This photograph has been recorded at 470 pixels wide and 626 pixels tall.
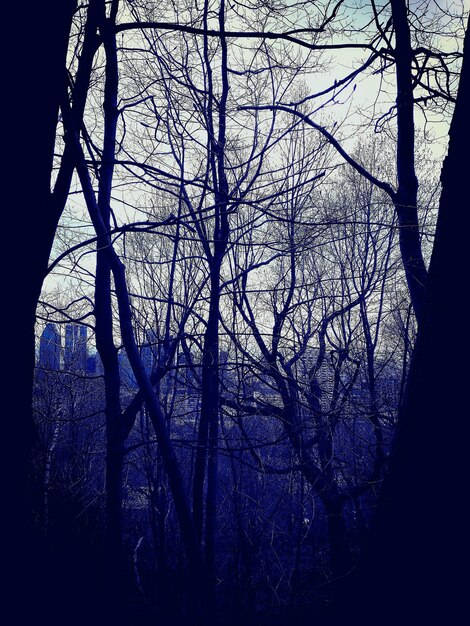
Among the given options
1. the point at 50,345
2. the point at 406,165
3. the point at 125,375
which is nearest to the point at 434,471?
the point at 406,165

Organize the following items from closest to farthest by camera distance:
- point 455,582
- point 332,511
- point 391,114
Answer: point 455,582 → point 391,114 → point 332,511

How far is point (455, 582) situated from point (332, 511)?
367 inches

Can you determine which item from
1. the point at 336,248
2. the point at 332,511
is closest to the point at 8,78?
the point at 332,511

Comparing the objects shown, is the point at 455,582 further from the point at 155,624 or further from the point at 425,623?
the point at 155,624

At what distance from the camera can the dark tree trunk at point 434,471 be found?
1751mm

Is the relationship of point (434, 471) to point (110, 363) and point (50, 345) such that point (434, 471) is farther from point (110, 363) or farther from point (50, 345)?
point (50, 345)

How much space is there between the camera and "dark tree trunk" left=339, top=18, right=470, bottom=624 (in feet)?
5.74

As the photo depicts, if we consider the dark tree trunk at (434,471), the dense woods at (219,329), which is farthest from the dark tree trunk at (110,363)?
the dark tree trunk at (434,471)

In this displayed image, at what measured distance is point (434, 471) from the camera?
5.96 feet

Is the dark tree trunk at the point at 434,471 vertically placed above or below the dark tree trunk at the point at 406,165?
below

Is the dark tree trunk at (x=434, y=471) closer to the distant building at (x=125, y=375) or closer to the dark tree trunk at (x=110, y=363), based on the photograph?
the dark tree trunk at (x=110, y=363)

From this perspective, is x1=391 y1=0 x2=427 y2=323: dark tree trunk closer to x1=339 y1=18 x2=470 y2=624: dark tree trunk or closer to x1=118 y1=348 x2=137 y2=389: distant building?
x1=339 y1=18 x2=470 y2=624: dark tree trunk

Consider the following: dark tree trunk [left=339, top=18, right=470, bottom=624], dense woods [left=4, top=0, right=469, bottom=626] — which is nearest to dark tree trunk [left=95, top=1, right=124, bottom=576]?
dense woods [left=4, top=0, right=469, bottom=626]

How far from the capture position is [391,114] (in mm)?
6008
